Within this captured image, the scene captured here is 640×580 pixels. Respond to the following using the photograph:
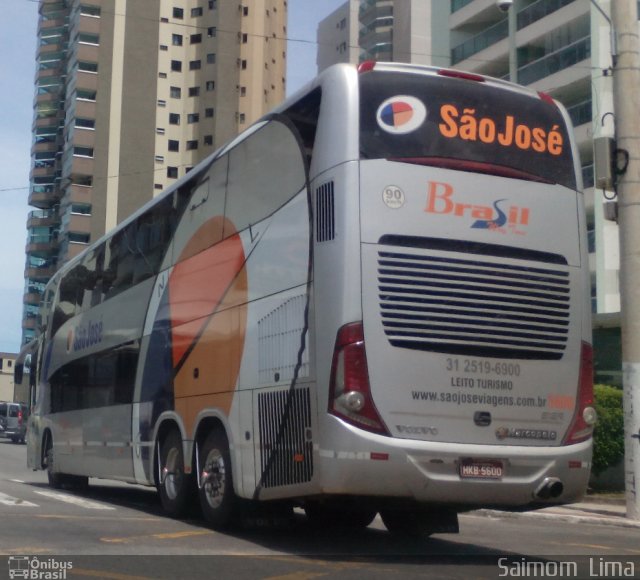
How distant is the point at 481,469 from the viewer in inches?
360

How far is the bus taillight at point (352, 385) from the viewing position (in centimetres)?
887

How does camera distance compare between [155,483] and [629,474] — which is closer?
[155,483]

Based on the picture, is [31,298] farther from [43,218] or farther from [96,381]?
[96,381]

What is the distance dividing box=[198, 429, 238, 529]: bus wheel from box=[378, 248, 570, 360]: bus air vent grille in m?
2.96

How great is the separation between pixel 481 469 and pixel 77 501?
8.33 metres

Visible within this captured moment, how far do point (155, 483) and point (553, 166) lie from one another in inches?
260

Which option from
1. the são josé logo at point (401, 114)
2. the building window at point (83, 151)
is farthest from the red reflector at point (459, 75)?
the building window at point (83, 151)

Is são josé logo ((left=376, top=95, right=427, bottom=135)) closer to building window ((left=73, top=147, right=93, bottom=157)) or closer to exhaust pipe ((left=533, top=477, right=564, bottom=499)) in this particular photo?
exhaust pipe ((left=533, top=477, right=564, bottom=499))

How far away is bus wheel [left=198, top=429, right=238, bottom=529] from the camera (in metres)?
11.0

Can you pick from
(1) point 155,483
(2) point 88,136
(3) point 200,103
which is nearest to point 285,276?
(1) point 155,483

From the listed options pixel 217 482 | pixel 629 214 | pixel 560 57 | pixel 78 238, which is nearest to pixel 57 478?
pixel 217 482

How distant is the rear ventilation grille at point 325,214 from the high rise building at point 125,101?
66.7 metres

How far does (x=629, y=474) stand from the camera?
15.9 metres

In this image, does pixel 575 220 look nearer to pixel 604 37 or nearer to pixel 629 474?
pixel 629 474
